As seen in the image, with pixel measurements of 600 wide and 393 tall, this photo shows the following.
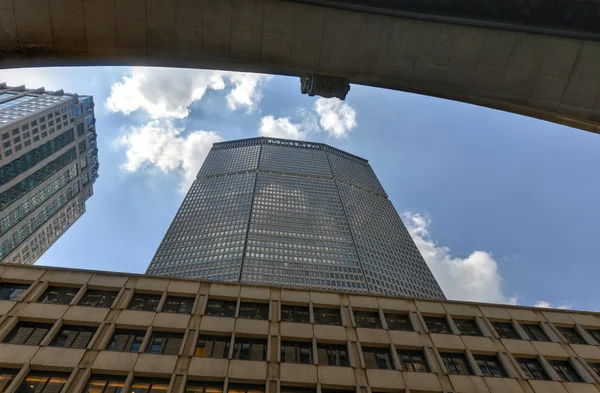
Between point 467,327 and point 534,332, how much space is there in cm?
435

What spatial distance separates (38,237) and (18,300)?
105 m

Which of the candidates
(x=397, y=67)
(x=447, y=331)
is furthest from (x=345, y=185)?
(x=397, y=67)

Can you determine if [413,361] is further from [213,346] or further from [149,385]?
[149,385]

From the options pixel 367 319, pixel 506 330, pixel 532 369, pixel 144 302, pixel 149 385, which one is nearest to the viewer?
pixel 149 385

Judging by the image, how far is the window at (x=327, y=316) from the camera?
20.7 m

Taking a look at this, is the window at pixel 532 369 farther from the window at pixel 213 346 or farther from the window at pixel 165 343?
the window at pixel 165 343

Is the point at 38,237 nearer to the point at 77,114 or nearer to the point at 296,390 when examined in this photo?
the point at 77,114

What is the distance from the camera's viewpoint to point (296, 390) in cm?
1648

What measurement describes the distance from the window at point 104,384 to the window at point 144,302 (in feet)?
13.9

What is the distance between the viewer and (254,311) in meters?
20.7

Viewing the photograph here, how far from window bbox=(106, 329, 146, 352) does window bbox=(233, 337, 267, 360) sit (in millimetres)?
4813

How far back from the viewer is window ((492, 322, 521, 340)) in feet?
70.3

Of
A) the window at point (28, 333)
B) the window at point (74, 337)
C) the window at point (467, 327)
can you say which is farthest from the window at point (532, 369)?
the window at point (28, 333)

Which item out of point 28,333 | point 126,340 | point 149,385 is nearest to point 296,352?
point 149,385
